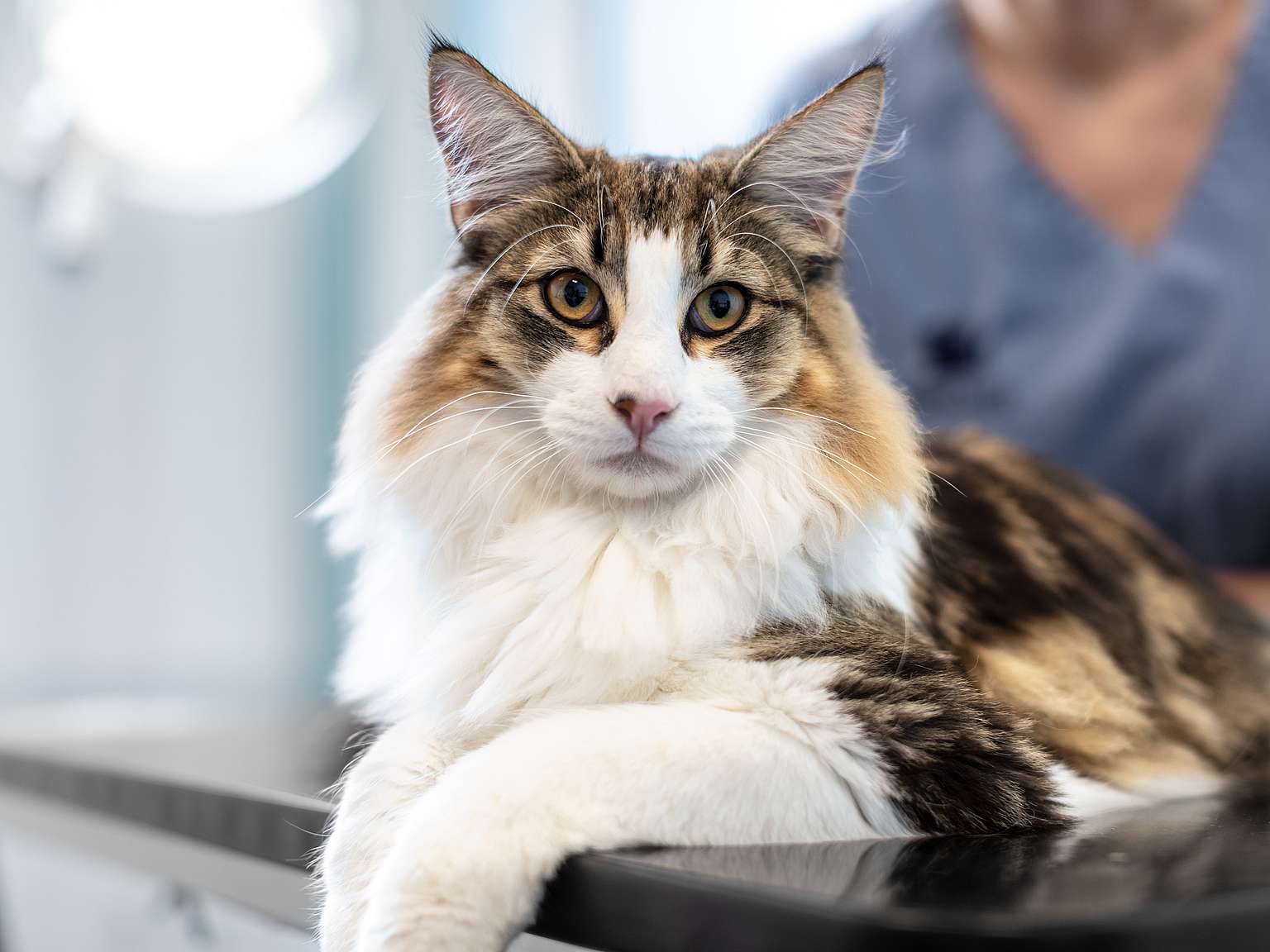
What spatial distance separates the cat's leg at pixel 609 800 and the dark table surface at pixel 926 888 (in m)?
0.03

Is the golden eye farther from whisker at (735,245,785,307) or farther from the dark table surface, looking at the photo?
the dark table surface

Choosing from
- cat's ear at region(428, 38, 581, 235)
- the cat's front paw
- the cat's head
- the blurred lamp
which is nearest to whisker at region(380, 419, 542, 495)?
the cat's head

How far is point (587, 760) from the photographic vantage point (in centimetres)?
77

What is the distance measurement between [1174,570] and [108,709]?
83.5 inches

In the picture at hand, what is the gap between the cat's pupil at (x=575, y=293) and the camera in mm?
981

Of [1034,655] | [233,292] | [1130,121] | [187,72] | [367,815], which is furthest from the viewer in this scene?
[233,292]

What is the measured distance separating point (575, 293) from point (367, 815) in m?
0.47

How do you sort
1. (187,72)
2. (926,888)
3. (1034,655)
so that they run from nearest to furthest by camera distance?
(926,888), (1034,655), (187,72)

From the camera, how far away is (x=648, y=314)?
939 mm

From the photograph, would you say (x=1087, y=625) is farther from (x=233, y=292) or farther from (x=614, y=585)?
(x=233, y=292)

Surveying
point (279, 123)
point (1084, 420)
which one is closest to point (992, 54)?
point (1084, 420)

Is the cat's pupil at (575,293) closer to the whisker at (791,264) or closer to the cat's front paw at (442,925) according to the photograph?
the whisker at (791,264)

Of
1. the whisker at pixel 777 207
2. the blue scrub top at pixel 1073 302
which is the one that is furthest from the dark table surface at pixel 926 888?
the blue scrub top at pixel 1073 302

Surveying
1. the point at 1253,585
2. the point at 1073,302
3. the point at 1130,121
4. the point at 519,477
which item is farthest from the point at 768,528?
the point at 1130,121
